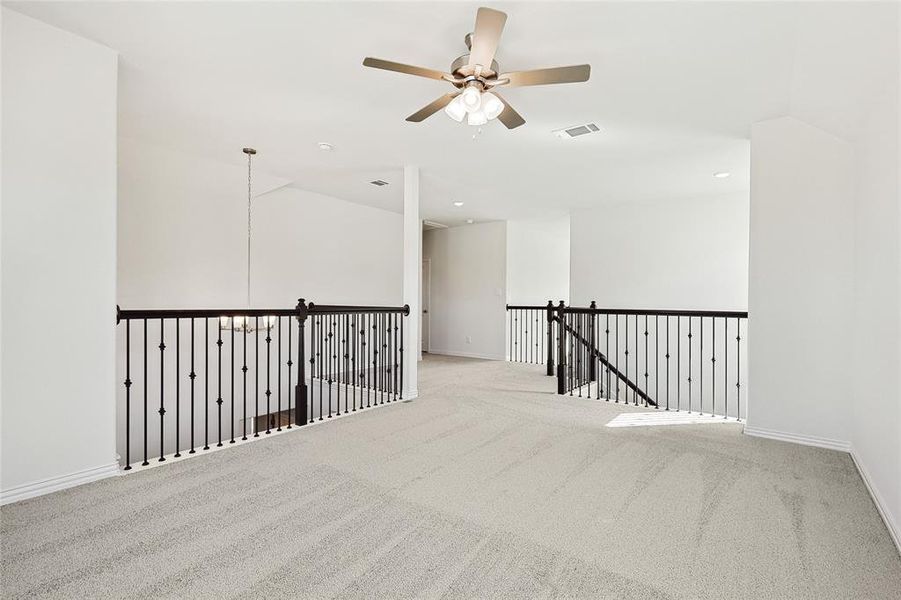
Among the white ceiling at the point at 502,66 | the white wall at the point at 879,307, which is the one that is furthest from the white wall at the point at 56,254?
the white wall at the point at 879,307

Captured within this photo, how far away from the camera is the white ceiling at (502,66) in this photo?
7.54ft

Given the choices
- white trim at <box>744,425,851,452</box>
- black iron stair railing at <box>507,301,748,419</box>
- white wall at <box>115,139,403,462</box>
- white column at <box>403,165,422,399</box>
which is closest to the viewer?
white trim at <box>744,425,851,452</box>

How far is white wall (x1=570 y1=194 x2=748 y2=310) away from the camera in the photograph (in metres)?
6.18

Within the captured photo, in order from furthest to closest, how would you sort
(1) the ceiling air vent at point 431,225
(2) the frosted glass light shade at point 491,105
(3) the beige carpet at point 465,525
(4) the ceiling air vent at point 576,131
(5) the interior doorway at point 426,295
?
(5) the interior doorway at point 426,295 → (1) the ceiling air vent at point 431,225 → (4) the ceiling air vent at point 576,131 → (2) the frosted glass light shade at point 491,105 → (3) the beige carpet at point 465,525

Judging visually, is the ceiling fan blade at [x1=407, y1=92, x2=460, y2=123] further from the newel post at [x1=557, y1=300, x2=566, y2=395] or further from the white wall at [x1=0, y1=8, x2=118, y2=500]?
the newel post at [x1=557, y1=300, x2=566, y2=395]

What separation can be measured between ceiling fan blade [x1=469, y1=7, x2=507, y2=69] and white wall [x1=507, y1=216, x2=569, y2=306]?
5.94 m

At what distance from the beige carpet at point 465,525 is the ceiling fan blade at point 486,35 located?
2.38 metres

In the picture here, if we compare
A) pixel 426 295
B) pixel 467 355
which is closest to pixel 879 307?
pixel 467 355

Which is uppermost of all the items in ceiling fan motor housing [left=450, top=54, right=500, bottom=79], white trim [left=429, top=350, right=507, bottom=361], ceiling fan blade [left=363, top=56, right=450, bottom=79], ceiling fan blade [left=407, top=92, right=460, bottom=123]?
ceiling fan motor housing [left=450, top=54, right=500, bottom=79]

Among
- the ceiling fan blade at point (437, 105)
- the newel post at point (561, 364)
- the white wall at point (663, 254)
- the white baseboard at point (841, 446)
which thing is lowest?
the white baseboard at point (841, 446)

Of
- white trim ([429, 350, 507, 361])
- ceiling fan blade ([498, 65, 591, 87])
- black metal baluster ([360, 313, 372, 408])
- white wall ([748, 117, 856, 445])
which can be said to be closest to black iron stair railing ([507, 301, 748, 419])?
white wall ([748, 117, 856, 445])

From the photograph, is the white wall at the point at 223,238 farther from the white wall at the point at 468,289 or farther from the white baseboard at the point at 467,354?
the white baseboard at the point at 467,354

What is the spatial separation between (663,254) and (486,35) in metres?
5.51

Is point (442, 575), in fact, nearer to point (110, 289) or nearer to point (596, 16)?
point (110, 289)
